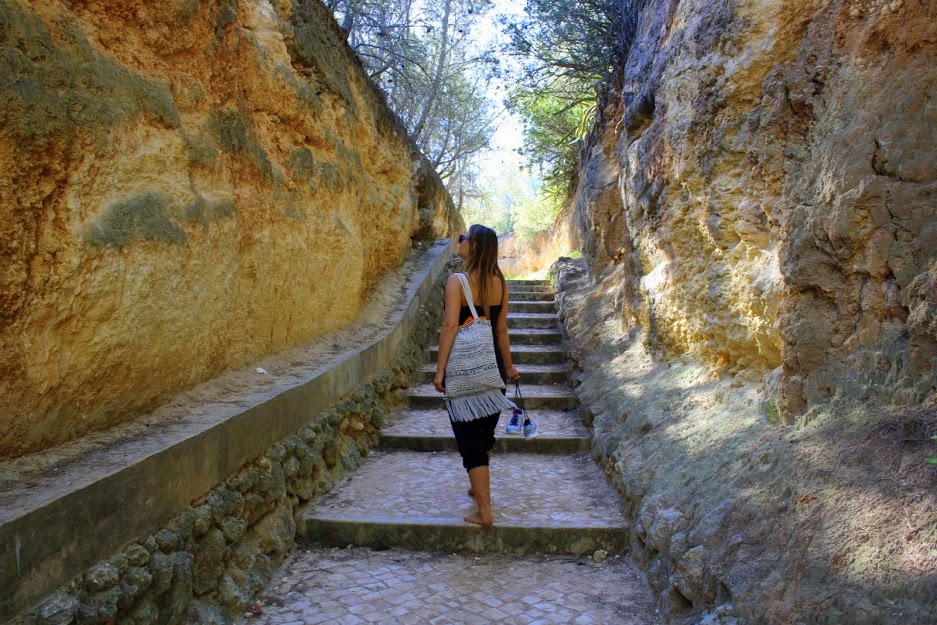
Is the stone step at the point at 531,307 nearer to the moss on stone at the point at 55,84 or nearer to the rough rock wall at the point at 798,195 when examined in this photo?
the rough rock wall at the point at 798,195

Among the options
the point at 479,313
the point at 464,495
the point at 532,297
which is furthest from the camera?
the point at 532,297

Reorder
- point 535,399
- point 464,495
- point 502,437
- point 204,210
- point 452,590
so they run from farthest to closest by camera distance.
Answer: point 535,399 < point 502,437 < point 464,495 < point 204,210 < point 452,590

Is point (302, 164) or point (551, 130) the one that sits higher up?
point (551, 130)

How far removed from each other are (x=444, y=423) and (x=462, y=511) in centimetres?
184

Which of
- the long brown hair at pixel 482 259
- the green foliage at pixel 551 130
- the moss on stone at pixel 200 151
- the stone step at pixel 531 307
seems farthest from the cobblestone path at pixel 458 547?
the green foliage at pixel 551 130

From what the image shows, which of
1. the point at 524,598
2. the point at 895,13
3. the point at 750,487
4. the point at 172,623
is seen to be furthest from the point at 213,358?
the point at 895,13

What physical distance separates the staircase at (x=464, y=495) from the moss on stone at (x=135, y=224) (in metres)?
1.76

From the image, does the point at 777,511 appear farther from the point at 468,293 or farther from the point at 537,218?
the point at 537,218

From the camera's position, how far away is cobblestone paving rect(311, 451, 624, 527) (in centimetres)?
387

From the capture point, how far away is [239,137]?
12.9 feet

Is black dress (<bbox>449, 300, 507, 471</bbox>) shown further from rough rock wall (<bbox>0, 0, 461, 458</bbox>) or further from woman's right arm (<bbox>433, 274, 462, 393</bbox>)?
rough rock wall (<bbox>0, 0, 461, 458</bbox>)

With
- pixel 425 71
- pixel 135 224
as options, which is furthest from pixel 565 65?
pixel 135 224

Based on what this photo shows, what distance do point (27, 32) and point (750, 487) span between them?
3174mm

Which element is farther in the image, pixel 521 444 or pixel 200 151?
pixel 521 444
